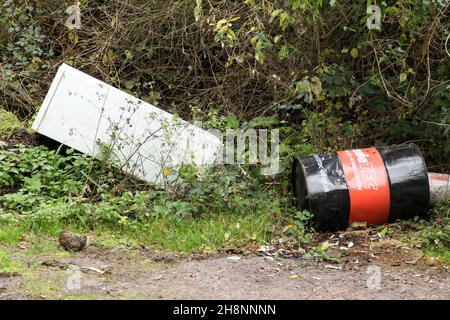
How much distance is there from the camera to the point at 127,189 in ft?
19.8

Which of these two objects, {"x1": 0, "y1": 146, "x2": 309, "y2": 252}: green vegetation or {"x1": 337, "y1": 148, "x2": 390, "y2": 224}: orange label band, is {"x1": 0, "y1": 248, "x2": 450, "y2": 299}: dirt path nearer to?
{"x1": 0, "y1": 146, "x2": 309, "y2": 252}: green vegetation

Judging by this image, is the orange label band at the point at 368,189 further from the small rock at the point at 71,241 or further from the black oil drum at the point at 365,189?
the small rock at the point at 71,241

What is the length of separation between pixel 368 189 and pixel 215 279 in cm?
157

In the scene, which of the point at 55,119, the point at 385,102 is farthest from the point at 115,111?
the point at 385,102

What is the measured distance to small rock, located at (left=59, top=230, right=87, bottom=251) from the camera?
4.95m

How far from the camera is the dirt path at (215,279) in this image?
421cm

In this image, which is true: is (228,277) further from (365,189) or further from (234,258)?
(365,189)

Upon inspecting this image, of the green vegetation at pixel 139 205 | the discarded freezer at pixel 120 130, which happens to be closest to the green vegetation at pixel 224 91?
the green vegetation at pixel 139 205

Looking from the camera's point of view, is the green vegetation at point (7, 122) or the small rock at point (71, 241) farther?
the green vegetation at point (7, 122)

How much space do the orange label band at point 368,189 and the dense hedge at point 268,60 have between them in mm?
755

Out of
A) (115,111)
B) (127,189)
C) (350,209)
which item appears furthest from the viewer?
(115,111)

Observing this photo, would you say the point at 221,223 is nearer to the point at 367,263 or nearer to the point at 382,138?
the point at 367,263

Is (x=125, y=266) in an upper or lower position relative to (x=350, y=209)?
lower
